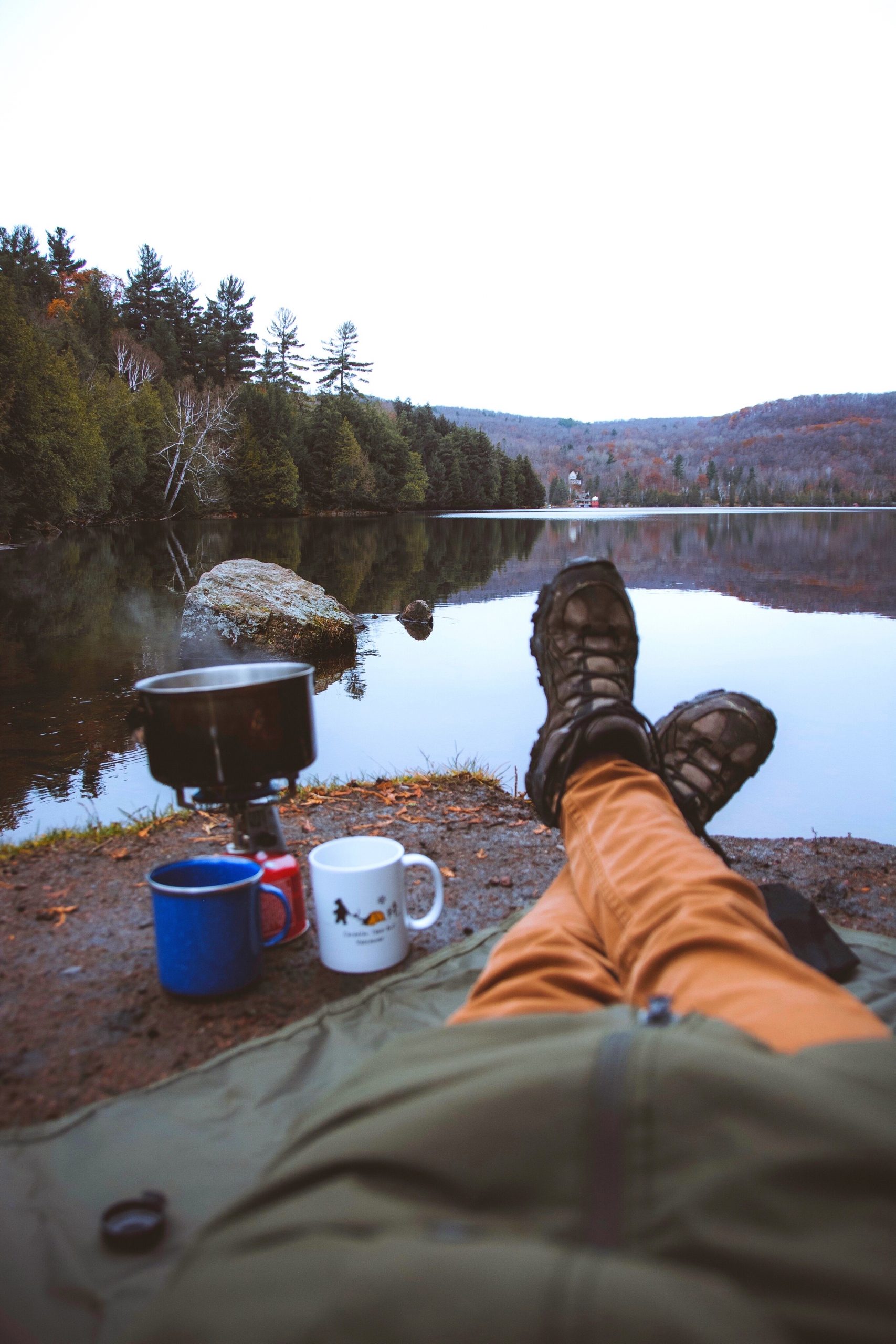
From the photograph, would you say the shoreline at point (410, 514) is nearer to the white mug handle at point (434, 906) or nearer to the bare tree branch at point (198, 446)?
the bare tree branch at point (198, 446)

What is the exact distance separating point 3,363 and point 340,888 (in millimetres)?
26088

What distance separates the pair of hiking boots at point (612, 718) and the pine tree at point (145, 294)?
172 feet

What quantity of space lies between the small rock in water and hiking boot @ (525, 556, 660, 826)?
8.62 m

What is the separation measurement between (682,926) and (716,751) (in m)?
1.26

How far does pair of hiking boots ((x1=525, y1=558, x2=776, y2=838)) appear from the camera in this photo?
2039mm

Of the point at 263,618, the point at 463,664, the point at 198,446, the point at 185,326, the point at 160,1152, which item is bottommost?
the point at 463,664

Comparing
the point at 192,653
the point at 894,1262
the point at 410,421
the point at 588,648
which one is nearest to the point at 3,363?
the point at 192,653

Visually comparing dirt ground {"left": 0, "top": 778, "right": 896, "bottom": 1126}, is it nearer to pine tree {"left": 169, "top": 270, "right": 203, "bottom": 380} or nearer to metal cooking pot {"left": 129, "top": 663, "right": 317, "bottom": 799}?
metal cooking pot {"left": 129, "top": 663, "right": 317, "bottom": 799}

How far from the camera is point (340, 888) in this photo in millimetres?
1969

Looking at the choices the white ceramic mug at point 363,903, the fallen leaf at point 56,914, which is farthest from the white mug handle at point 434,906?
the fallen leaf at point 56,914

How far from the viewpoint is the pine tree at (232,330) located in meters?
50.7

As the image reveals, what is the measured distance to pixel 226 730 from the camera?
185cm

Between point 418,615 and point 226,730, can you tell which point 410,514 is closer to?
point 418,615

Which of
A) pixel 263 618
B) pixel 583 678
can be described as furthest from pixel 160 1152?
pixel 263 618
